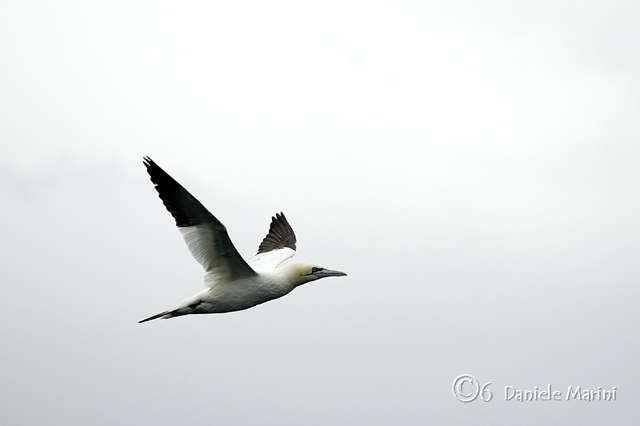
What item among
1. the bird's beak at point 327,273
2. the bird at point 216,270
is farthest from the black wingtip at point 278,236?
the bird's beak at point 327,273

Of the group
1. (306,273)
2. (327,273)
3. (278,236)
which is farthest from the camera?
(278,236)

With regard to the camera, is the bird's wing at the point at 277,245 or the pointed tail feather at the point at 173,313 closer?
the pointed tail feather at the point at 173,313

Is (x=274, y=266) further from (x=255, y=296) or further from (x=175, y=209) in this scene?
(x=175, y=209)

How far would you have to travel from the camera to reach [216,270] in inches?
647

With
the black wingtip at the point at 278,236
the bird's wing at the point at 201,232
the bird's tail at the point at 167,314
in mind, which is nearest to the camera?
the bird's wing at the point at 201,232

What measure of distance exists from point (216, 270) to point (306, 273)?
5.21ft

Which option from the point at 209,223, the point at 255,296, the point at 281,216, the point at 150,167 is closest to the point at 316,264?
the point at 255,296

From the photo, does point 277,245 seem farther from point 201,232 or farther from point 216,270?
point 201,232

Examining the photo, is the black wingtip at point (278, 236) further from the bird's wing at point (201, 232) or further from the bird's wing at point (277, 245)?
the bird's wing at point (201, 232)

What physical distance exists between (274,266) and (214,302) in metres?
2.59

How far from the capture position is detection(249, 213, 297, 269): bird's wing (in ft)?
63.9

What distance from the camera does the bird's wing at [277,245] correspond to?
→ 19484 mm

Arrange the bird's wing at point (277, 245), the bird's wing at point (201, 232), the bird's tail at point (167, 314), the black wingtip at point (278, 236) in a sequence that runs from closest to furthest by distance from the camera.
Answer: the bird's wing at point (201, 232) < the bird's tail at point (167, 314) < the bird's wing at point (277, 245) < the black wingtip at point (278, 236)

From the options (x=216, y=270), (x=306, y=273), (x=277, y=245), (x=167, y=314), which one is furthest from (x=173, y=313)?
(x=277, y=245)
